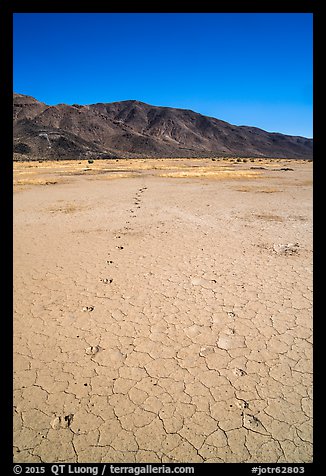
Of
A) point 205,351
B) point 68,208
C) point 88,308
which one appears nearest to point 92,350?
point 88,308

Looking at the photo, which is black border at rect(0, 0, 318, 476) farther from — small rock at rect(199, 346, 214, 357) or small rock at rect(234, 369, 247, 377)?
small rock at rect(199, 346, 214, 357)

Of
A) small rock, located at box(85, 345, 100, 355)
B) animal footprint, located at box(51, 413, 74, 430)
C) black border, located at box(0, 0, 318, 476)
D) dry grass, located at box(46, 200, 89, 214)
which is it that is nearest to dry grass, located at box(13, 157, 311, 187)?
dry grass, located at box(46, 200, 89, 214)

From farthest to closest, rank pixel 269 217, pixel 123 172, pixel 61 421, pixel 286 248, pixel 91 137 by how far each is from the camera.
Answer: pixel 91 137 < pixel 123 172 < pixel 269 217 < pixel 286 248 < pixel 61 421

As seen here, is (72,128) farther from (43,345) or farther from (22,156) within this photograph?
(43,345)

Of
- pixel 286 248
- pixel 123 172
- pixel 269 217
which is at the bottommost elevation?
pixel 286 248

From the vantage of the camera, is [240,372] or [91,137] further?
[91,137]

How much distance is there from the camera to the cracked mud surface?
2574 millimetres

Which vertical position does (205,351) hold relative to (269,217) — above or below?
below

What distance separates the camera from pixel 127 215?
37.5ft

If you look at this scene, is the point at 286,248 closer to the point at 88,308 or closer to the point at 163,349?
the point at 163,349

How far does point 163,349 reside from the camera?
12.3ft
